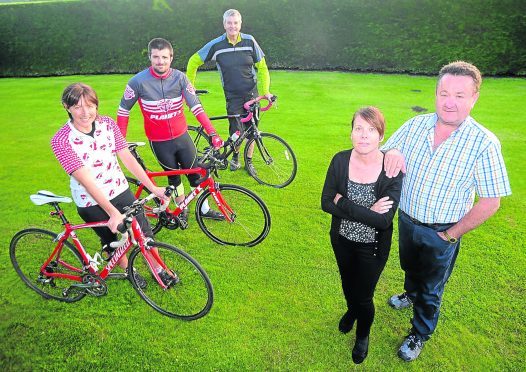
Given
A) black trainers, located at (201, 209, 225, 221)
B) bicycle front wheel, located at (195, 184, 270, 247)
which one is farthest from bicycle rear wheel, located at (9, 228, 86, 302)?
black trainers, located at (201, 209, 225, 221)

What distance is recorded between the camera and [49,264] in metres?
3.67

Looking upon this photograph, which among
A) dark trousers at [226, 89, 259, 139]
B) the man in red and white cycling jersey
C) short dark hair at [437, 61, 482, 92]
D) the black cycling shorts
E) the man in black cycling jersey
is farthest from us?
dark trousers at [226, 89, 259, 139]

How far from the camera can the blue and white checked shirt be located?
231cm

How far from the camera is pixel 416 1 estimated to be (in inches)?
516

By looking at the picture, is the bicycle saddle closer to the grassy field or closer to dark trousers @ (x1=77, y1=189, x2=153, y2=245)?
dark trousers @ (x1=77, y1=189, x2=153, y2=245)

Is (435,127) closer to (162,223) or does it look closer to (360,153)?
(360,153)

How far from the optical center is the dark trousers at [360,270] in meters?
2.65

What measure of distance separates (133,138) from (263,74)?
3744mm

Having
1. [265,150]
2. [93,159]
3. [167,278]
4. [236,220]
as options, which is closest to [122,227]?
[93,159]

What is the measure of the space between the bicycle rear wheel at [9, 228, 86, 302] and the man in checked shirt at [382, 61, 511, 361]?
10.2 ft

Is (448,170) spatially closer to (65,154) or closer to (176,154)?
(65,154)

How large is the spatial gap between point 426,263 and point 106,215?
2850 millimetres

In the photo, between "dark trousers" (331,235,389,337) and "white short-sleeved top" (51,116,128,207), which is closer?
"dark trousers" (331,235,389,337)

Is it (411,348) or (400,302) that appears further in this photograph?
(400,302)
